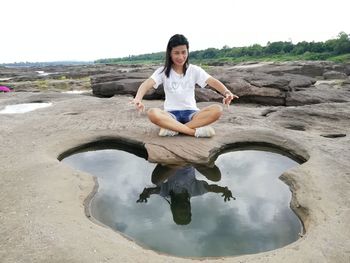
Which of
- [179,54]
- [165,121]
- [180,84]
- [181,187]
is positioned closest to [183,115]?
[165,121]

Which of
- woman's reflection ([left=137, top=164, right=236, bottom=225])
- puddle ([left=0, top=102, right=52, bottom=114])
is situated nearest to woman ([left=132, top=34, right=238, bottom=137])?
woman's reflection ([left=137, top=164, right=236, bottom=225])

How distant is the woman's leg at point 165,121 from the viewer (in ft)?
16.4

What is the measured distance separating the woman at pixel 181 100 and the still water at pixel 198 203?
0.66m

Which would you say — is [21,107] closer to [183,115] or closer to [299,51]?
[183,115]

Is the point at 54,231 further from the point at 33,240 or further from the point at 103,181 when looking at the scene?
the point at 103,181

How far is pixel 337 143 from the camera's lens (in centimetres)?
489

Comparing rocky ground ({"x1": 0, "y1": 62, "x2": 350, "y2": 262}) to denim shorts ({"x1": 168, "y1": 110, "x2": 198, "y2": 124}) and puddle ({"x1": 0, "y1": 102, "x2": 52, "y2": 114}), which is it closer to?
denim shorts ({"x1": 168, "y1": 110, "x2": 198, "y2": 124})

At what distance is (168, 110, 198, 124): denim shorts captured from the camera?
5296 millimetres

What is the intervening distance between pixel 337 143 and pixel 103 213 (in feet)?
12.2

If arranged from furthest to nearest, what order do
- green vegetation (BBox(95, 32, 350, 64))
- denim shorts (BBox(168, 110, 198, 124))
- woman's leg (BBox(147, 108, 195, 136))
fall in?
green vegetation (BBox(95, 32, 350, 64)) → denim shorts (BBox(168, 110, 198, 124)) → woman's leg (BBox(147, 108, 195, 136))

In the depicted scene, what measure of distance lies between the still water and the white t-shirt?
3.56 ft

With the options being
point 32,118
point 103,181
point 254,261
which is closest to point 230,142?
point 103,181

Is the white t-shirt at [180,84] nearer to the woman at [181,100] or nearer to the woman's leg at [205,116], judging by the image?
the woman at [181,100]

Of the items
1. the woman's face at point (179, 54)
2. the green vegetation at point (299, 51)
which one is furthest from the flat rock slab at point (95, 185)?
the green vegetation at point (299, 51)
